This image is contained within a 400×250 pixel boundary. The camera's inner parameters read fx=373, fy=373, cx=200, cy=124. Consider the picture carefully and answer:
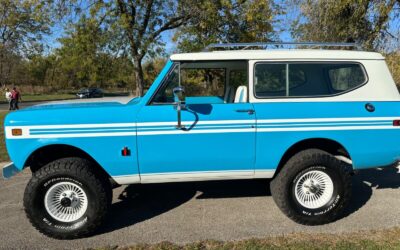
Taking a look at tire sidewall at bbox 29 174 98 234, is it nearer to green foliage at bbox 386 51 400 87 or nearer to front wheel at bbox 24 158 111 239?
front wheel at bbox 24 158 111 239

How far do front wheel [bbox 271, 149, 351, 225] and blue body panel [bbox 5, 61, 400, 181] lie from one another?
0.65ft

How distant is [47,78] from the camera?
59.0m

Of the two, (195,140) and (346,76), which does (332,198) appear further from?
(195,140)

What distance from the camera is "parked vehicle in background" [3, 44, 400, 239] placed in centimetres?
399

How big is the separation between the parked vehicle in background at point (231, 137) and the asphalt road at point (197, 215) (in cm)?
20

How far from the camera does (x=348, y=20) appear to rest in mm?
10125

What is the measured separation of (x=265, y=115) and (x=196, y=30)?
7.86 m

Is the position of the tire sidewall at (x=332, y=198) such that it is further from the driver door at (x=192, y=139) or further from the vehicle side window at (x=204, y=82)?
the vehicle side window at (x=204, y=82)

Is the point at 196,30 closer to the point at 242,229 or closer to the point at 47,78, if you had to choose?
the point at 242,229

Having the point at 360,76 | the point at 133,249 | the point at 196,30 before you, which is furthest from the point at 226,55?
the point at 196,30

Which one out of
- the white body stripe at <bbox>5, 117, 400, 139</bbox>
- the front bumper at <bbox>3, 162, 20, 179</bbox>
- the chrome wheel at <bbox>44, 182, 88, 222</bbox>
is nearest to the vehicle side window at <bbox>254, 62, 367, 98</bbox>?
the white body stripe at <bbox>5, 117, 400, 139</bbox>

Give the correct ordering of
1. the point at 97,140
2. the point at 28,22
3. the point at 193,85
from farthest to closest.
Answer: the point at 28,22
the point at 193,85
the point at 97,140

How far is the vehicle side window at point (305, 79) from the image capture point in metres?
4.31

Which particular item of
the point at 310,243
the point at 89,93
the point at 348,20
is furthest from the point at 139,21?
the point at 89,93
